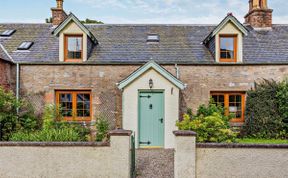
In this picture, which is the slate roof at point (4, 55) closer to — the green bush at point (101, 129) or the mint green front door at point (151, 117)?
the green bush at point (101, 129)

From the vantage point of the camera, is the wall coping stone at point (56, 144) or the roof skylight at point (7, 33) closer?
the wall coping stone at point (56, 144)

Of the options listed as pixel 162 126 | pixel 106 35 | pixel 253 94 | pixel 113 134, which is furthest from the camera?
pixel 106 35

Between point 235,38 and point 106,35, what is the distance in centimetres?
777

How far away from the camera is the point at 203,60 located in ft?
44.4

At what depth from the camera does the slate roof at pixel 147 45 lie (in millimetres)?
13641

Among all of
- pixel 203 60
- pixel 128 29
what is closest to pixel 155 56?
pixel 203 60

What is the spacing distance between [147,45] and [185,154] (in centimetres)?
873

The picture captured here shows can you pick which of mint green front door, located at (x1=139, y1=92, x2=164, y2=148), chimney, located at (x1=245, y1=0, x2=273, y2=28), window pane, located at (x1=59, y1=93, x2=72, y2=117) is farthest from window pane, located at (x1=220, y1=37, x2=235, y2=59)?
window pane, located at (x1=59, y1=93, x2=72, y2=117)

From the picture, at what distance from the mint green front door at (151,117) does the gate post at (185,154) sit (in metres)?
4.57

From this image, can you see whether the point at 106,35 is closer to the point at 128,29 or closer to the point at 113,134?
the point at 128,29

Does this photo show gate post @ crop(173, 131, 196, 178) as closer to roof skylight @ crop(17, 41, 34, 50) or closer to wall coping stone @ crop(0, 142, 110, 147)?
wall coping stone @ crop(0, 142, 110, 147)

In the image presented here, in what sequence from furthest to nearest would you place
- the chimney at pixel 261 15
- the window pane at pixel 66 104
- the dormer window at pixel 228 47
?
the chimney at pixel 261 15, the dormer window at pixel 228 47, the window pane at pixel 66 104

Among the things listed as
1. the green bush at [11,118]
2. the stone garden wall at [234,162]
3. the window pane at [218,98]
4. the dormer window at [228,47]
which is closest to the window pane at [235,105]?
the window pane at [218,98]

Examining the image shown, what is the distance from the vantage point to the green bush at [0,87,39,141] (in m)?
11.3
